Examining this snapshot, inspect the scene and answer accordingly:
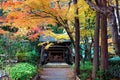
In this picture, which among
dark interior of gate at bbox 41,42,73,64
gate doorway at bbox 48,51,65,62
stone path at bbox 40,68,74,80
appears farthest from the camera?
gate doorway at bbox 48,51,65,62

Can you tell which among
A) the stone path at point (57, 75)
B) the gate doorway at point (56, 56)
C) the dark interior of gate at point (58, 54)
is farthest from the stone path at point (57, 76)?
the gate doorway at point (56, 56)

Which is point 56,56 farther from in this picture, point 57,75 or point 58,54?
point 57,75

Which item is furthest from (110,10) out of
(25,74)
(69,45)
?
(69,45)

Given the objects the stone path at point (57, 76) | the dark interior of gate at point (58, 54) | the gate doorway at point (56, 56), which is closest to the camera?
the stone path at point (57, 76)

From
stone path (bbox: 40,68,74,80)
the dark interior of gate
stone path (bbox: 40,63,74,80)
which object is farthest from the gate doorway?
stone path (bbox: 40,68,74,80)

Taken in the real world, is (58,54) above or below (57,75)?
above

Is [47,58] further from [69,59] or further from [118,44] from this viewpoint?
[118,44]

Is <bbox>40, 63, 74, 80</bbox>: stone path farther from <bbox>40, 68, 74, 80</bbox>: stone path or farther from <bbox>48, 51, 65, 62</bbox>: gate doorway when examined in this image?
<bbox>48, 51, 65, 62</bbox>: gate doorway

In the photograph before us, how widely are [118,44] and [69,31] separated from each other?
751 centimetres

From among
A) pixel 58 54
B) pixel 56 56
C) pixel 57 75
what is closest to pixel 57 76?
pixel 57 75

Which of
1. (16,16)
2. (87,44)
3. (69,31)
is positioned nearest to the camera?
(16,16)

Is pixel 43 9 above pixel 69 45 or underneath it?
above

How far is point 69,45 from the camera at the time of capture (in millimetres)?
31031

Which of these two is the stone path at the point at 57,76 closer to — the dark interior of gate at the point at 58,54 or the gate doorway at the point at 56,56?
the dark interior of gate at the point at 58,54
